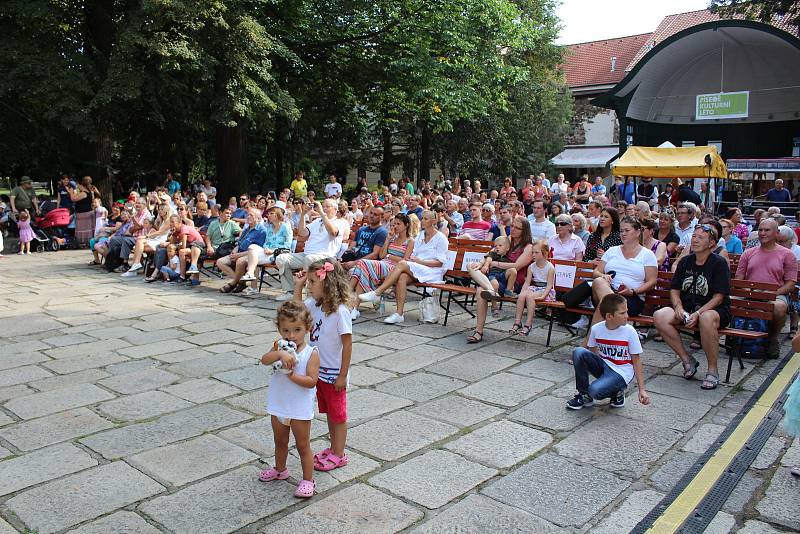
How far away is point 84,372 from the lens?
5762mm

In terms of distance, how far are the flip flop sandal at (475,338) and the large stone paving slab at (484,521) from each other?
3.46 metres

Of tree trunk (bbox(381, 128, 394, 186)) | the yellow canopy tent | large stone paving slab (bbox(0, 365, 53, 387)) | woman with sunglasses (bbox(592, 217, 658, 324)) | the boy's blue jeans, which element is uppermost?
tree trunk (bbox(381, 128, 394, 186))

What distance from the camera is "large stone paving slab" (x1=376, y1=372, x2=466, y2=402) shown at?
522cm

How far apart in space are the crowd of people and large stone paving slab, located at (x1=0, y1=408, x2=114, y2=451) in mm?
1602

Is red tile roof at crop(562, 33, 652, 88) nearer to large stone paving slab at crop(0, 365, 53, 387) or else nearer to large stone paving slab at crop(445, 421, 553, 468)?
large stone paving slab at crop(445, 421, 553, 468)

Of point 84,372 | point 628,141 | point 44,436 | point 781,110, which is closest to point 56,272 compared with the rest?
point 84,372

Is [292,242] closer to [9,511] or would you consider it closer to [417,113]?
[9,511]

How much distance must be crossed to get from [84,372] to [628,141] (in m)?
24.0

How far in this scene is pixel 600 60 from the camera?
42500mm

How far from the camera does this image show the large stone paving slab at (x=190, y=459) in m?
3.75

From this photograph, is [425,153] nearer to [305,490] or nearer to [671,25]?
[671,25]

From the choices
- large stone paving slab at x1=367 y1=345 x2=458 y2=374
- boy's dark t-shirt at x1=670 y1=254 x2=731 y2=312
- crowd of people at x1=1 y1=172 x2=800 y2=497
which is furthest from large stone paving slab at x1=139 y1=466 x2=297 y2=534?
boy's dark t-shirt at x1=670 y1=254 x2=731 y2=312

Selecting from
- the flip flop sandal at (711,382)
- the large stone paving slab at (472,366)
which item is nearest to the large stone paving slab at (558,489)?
the large stone paving slab at (472,366)

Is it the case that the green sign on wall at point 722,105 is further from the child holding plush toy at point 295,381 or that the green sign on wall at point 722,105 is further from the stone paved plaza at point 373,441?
the child holding plush toy at point 295,381
